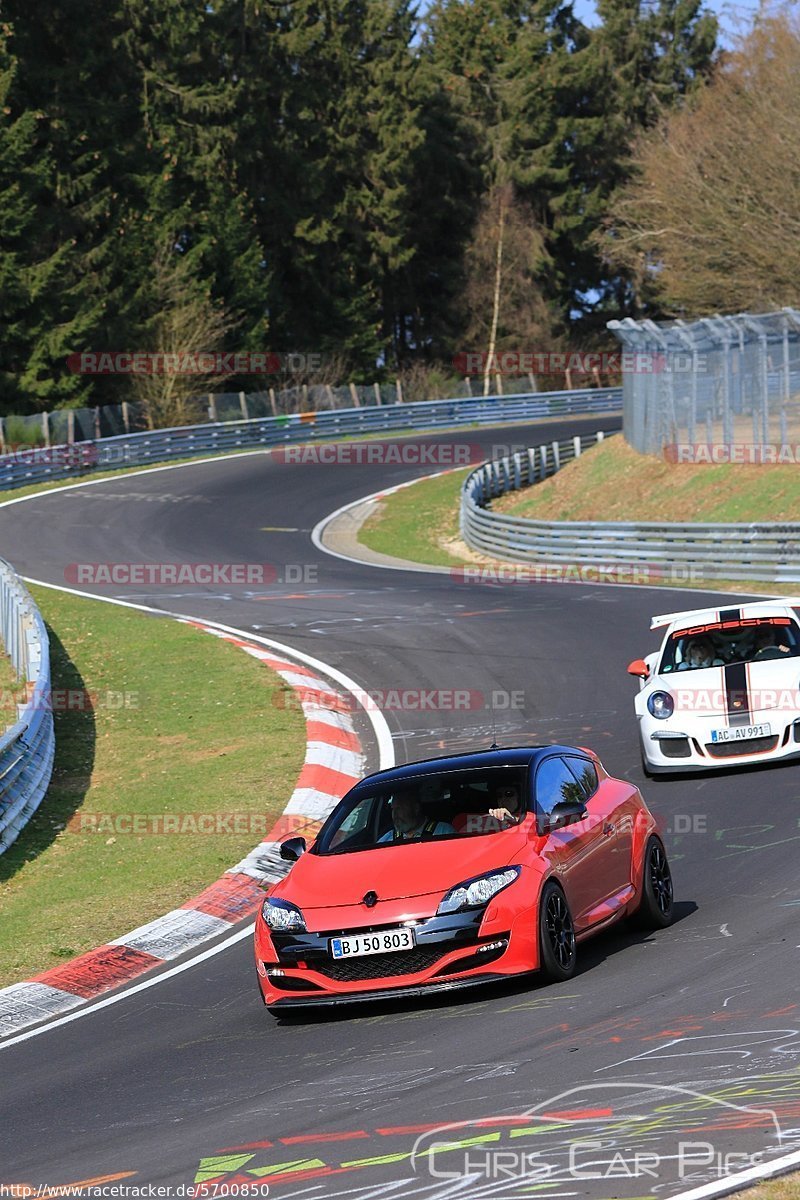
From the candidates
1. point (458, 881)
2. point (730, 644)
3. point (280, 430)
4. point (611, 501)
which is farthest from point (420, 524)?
point (458, 881)

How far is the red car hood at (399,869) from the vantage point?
8.62 metres

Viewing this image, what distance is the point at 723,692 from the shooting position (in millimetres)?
14125

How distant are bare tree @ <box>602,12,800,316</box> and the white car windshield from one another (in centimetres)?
3665

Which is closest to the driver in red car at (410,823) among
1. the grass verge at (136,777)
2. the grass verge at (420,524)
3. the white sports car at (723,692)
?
the grass verge at (136,777)

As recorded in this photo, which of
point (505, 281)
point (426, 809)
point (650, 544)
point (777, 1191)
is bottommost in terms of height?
point (650, 544)

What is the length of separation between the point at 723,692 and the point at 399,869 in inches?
235

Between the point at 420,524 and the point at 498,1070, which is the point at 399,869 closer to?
the point at 498,1070

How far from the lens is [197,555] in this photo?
36.3 metres

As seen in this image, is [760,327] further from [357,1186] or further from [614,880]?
[357,1186]

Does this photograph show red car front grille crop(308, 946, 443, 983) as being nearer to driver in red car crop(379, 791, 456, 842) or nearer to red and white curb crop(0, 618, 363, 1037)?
driver in red car crop(379, 791, 456, 842)

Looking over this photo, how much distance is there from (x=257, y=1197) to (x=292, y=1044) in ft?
8.19

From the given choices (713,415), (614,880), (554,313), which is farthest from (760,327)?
(554,313)

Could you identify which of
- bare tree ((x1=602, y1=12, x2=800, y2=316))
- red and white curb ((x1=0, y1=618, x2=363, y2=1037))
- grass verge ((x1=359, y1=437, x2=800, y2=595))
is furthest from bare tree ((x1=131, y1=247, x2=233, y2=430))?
red and white curb ((x1=0, y1=618, x2=363, y2=1037))

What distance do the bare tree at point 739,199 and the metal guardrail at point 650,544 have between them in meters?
16.3
